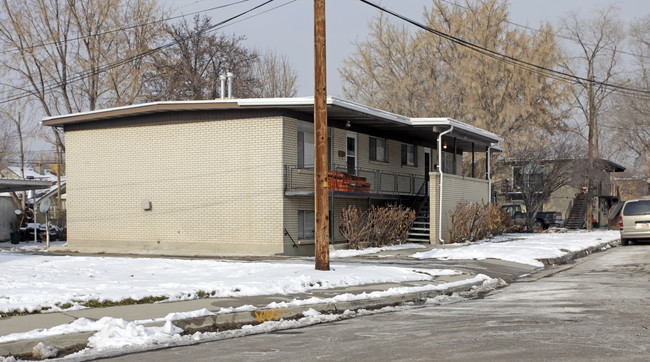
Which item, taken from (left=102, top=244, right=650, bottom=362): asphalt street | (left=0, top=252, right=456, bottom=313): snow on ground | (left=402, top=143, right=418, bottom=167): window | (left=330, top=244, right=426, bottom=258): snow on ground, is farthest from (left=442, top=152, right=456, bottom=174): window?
(left=102, top=244, right=650, bottom=362): asphalt street

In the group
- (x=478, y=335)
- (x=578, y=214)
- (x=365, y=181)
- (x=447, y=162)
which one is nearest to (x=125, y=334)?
(x=478, y=335)

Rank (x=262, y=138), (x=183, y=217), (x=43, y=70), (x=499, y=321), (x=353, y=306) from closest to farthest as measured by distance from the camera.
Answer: (x=499, y=321), (x=353, y=306), (x=262, y=138), (x=183, y=217), (x=43, y=70)

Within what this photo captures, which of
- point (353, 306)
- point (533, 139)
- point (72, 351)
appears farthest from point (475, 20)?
point (72, 351)

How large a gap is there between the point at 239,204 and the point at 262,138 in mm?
2437

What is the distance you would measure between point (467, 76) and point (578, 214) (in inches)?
574

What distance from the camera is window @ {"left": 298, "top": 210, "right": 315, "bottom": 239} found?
941 inches

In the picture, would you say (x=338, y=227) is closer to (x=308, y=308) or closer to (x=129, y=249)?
(x=129, y=249)

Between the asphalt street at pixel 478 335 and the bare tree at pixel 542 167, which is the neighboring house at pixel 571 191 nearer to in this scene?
the bare tree at pixel 542 167

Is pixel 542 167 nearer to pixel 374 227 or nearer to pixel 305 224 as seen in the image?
pixel 374 227

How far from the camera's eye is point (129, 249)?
83.4 feet

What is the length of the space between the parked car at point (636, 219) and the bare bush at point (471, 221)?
5.35 m

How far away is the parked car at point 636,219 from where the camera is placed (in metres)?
25.2

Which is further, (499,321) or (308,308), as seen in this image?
(308,308)

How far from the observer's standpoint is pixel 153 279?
13.2 metres
